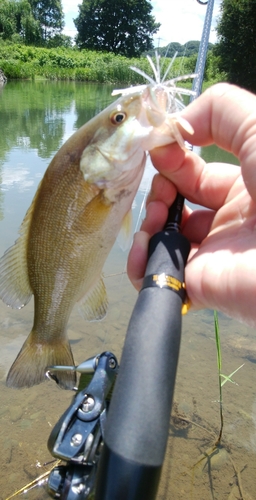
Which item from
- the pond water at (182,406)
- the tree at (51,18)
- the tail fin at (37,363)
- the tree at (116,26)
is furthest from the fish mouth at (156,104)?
the tree at (51,18)

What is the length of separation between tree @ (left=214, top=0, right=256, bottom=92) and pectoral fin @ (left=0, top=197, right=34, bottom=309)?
24070 mm

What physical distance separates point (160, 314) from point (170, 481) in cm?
210

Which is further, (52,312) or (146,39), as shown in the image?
(146,39)

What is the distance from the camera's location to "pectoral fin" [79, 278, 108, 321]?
2.15 meters

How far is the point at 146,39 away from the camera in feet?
180

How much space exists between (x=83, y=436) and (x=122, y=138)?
1.24 metres

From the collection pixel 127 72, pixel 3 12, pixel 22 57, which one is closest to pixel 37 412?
pixel 127 72

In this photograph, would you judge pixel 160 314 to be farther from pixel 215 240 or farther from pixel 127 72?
pixel 127 72

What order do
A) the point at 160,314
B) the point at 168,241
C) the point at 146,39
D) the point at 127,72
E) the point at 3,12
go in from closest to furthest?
the point at 160,314 < the point at 168,241 < the point at 127,72 < the point at 3,12 < the point at 146,39

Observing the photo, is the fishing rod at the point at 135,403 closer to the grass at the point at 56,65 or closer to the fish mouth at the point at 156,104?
the fish mouth at the point at 156,104

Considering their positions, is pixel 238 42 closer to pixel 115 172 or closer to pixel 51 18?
pixel 115 172

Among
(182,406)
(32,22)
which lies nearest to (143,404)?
(182,406)

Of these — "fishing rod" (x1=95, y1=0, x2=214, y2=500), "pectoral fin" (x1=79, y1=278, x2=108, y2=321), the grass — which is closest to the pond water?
"pectoral fin" (x1=79, y1=278, x2=108, y2=321)

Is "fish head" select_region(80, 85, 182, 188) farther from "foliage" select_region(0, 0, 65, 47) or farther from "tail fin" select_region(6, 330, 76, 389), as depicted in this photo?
"foliage" select_region(0, 0, 65, 47)
